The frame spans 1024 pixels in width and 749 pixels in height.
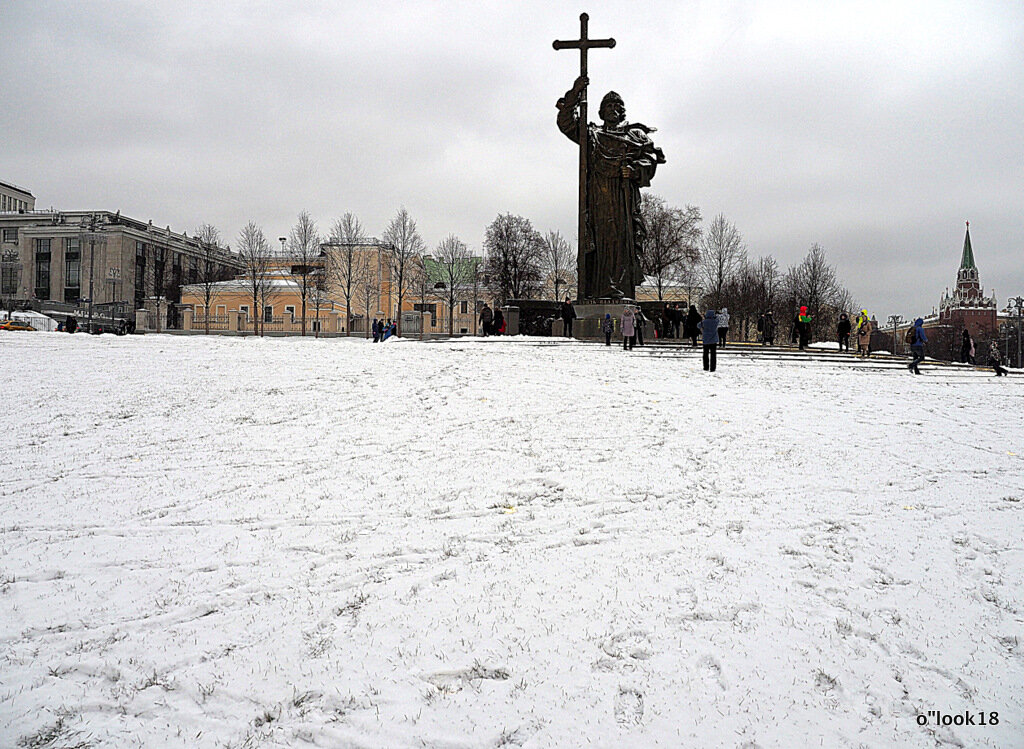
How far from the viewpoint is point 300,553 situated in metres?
5.78

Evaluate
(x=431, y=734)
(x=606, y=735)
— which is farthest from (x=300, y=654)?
(x=606, y=735)

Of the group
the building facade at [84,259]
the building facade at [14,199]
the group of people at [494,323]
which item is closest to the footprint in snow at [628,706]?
the group of people at [494,323]

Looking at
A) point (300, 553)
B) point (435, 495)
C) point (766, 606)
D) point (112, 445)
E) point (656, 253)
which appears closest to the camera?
point (766, 606)

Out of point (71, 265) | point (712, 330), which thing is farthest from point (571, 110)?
point (71, 265)

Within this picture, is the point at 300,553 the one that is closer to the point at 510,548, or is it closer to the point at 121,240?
the point at 510,548

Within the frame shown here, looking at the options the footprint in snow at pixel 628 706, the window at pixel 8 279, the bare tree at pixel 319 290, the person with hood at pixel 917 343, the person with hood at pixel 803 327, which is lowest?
the footprint in snow at pixel 628 706

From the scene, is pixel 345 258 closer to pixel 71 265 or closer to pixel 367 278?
pixel 367 278

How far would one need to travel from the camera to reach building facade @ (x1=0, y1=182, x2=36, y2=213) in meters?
85.8

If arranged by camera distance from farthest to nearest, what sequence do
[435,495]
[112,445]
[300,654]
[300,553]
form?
[112,445] → [435,495] → [300,553] → [300,654]

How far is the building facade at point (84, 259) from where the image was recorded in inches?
2753

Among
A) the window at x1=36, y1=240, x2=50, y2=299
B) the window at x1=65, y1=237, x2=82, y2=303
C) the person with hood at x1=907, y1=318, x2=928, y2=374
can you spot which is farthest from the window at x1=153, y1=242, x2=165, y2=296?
the person with hood at x1=907, y1=318, x2=928, y2=374

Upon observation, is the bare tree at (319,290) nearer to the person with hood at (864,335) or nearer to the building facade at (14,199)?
the person with hood at (864,335)

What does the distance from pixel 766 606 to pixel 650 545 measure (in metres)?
1.19

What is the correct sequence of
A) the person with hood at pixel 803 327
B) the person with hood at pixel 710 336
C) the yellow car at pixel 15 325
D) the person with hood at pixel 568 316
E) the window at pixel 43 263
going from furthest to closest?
the window at pixel 43 263, the yellow car at pixel 15 325, the person with hood at pixel 568 316, the person with hood at pixel 803 327, the person with hood at pixel 710 336
